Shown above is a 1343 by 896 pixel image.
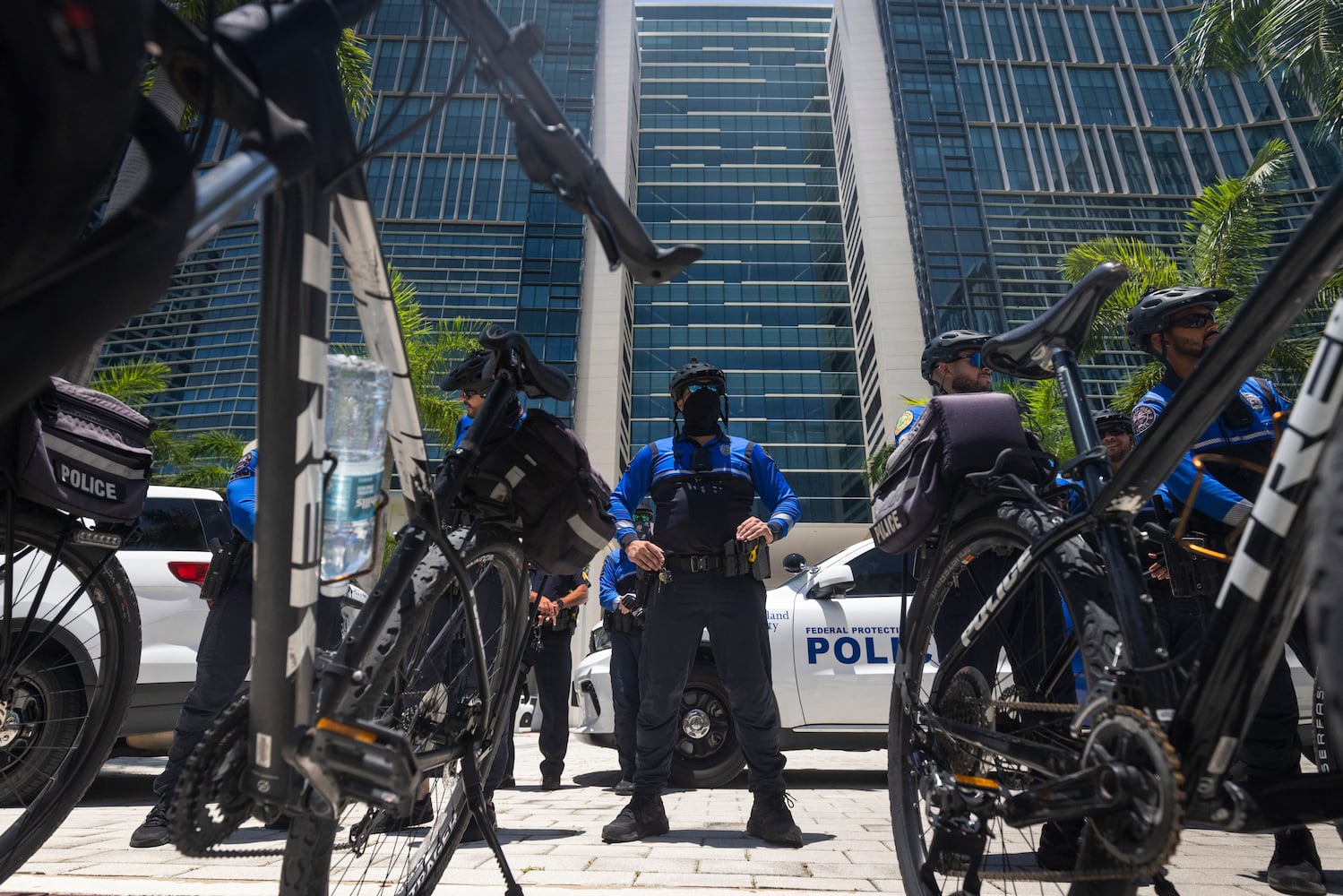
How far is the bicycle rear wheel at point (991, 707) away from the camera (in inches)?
73.8

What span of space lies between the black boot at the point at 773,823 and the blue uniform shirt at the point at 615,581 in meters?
2.98

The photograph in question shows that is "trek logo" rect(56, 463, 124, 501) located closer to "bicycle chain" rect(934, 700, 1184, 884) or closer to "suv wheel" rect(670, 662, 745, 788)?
"bicycle chain" rect(934, 700, 1184, 884)

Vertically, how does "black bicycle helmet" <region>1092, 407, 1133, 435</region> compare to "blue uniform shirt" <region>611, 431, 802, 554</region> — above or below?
above

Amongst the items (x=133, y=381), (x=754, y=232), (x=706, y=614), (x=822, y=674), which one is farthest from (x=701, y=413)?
(x=754, y=232)

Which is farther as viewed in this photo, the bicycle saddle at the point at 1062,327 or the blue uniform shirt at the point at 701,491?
the blue uniform shirt at the point at 701,491

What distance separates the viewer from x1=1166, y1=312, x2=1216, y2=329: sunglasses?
10.7 feet

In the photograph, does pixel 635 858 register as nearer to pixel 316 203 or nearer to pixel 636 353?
pixel 316 203

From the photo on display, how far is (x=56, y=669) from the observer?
196 centimetres

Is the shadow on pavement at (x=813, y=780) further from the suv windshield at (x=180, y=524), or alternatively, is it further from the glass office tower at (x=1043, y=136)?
the glass office tower at (x=1043, y=136)

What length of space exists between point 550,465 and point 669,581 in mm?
2026

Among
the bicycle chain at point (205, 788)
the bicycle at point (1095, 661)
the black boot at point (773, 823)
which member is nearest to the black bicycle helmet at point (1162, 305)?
the bicycle at point (1095, 661)

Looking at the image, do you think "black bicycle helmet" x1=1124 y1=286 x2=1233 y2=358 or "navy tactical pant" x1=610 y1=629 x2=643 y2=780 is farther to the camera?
"navy tactical pant" x1=610 y1=629 x2=643 y2=780

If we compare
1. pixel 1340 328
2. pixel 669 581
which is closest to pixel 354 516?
pixel 1340 328

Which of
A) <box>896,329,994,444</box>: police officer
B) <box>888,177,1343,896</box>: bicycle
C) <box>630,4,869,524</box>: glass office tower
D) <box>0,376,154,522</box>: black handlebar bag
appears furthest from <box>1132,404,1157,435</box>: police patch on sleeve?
<box>630,4,869,524</box>: glass office tower
